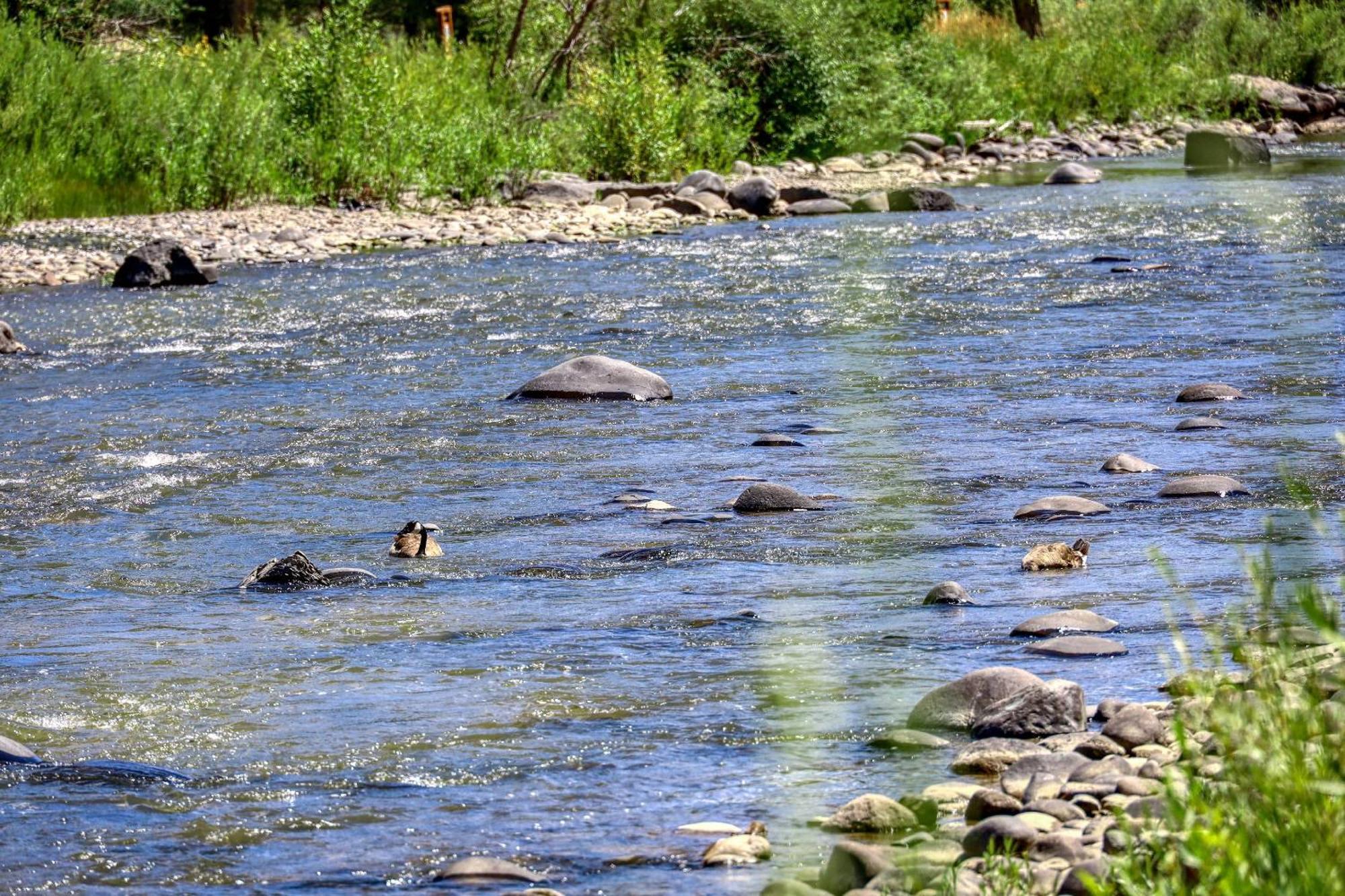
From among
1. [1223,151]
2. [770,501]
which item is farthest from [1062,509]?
[1223,151]

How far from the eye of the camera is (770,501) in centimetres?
606

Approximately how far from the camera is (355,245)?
16.5 metres

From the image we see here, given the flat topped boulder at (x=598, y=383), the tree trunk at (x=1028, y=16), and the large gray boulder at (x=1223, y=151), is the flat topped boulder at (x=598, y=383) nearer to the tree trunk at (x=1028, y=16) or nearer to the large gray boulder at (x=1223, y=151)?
the large gray boulder at (x=1223, y=151)

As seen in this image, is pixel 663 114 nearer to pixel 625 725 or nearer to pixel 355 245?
pixel 355 245

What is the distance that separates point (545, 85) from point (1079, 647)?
816 inches

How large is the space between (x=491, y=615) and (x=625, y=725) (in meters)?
1.06

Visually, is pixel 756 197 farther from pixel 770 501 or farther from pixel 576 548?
pixel 576 548

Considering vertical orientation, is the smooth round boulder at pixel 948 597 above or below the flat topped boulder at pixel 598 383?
above

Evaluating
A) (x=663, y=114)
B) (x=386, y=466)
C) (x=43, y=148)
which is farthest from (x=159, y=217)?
(x=386, y=466)

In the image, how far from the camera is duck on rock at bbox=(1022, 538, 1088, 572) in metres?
5.03

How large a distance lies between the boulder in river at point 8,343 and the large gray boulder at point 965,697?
27.1 feet

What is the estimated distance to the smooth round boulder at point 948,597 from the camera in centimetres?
471

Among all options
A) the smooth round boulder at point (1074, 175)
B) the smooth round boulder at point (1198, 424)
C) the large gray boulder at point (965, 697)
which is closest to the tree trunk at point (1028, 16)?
the smooth round boulder at point (1074, 175)

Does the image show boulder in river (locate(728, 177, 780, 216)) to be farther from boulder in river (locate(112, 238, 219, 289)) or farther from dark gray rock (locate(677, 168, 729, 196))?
boulder in river (locate(112, 238, 219, 289))
